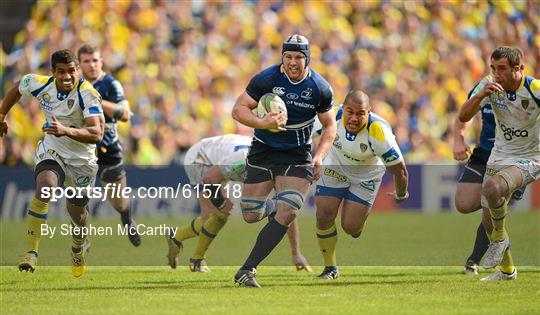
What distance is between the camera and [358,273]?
12859mm

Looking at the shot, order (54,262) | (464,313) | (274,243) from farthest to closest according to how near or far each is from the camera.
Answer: (54,262) → (274,243) → (464,313)

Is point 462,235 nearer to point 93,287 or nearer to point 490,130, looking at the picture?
point 490,130

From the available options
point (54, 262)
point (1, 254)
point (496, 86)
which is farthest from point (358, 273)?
point (1, 254)

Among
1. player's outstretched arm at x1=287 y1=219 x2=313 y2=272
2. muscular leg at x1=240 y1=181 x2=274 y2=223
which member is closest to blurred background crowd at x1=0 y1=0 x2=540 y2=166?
player's outstretched arm at x1=287 y1=219 x2=313 y2=272

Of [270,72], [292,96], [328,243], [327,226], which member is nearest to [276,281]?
[328,243]

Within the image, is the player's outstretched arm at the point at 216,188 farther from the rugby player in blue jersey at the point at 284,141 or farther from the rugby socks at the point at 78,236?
the rugby socks at the point at 78,236

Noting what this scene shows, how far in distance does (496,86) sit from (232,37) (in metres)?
13.6

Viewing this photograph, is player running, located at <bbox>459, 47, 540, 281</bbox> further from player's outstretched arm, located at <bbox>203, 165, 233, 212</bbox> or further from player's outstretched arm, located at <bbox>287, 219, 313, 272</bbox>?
player's outstretched arm, located at <bbox>203, 165, 233, 212</bbox>

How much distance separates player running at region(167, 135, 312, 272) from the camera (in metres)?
13.0

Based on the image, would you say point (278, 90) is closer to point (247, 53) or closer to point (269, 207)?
Result: point (269, 207)

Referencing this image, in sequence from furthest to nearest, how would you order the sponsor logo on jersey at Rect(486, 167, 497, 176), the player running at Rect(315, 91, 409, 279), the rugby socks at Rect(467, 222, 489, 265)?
the rugby socks at Rect(467, 222, 489, 265) → the player running at Rect(315, 91, 409, 279) → the sponsor logo on jersey at Rect(486, 167, 497, 176)

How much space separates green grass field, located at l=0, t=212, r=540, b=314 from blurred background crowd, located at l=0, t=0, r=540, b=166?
13.9 feet

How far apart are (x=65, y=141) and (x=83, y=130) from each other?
757mm

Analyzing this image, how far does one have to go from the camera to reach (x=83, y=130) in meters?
11.6
